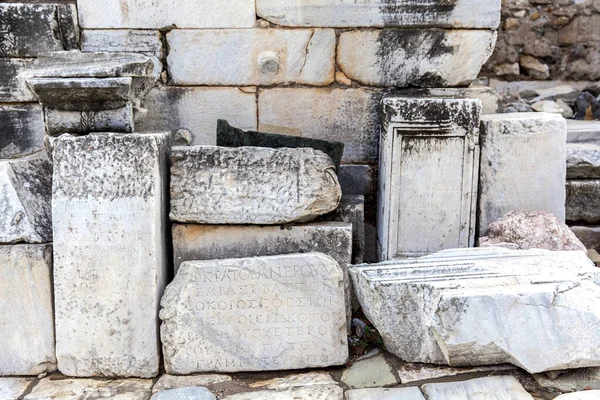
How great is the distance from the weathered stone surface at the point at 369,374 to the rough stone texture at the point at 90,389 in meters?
1.00

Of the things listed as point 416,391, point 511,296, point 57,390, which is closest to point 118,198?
point 57,390

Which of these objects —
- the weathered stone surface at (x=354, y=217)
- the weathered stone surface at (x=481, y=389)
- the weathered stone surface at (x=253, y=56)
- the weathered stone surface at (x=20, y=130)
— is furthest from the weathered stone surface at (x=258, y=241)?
the weathered stone surface at (x=20, y=130)

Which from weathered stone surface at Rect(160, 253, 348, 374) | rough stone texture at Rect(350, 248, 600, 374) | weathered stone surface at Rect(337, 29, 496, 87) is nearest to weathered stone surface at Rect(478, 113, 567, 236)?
weathered stone surface at Rect(337, 29, 496, 87)

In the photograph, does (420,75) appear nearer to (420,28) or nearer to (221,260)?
(420,28)

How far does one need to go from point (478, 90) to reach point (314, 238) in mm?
1736

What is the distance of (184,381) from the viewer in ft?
9.34

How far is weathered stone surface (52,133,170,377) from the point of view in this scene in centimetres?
291

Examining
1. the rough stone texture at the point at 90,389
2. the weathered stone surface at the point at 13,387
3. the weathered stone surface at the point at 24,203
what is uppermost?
the weathered stone surface at the point at 24,203

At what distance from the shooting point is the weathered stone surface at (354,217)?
129 inches

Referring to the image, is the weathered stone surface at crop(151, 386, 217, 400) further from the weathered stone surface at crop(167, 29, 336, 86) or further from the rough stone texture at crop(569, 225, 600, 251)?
the rough stone texture at crop(569, 225, 600, 251)

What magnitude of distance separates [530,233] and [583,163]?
108cm

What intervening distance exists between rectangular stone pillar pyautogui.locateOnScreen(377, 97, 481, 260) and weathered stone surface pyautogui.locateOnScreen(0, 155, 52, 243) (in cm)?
196

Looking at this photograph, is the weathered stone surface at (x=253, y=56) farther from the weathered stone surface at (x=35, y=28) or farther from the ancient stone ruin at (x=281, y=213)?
the weathered stone surface at (x=35, y=28)

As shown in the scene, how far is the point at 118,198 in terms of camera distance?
2908mm
